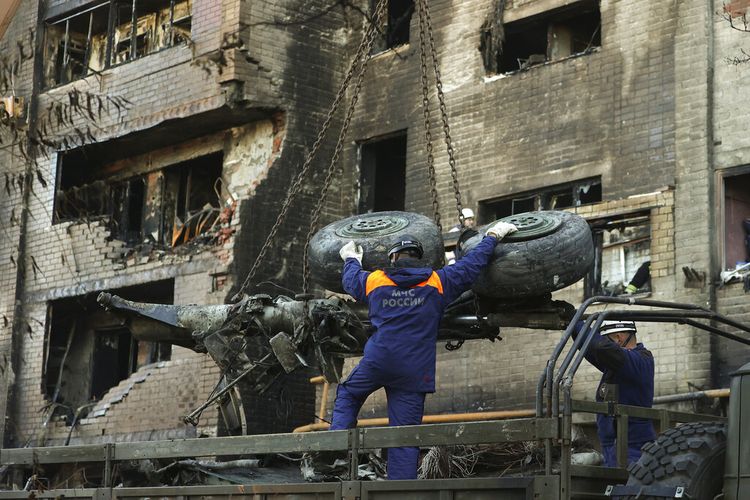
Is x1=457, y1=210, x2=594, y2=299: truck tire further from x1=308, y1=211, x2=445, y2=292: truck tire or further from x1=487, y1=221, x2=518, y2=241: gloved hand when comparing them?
x1=308, y1=211, x2=445, y2=292: truck tire

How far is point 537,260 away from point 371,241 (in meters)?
1.32

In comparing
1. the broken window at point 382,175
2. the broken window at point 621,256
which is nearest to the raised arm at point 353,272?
the broken window at point 621,256

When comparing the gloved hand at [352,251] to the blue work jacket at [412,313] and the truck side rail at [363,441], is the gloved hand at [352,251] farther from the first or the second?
the truck side rail at [363,441]

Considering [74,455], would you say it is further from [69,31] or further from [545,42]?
[69,31]

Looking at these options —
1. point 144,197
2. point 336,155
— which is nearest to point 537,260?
point 336,155

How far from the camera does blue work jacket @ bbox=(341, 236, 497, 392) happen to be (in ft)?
28.3

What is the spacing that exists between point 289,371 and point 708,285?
20.5ft

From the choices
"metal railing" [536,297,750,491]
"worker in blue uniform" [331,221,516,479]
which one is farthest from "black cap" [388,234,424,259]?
"metal railing" [536,297,750,491]

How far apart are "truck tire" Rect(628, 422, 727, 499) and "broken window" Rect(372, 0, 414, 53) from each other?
43.6 feet

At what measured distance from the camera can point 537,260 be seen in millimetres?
8844

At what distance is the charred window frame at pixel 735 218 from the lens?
14.8m

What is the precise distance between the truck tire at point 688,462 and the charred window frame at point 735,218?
7.75 meters

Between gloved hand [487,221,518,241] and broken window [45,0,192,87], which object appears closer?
gloved hand [487,221,518,241]

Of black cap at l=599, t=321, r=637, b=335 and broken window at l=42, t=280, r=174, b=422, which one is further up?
broken window at l=42, t=280, r=174, b=422
